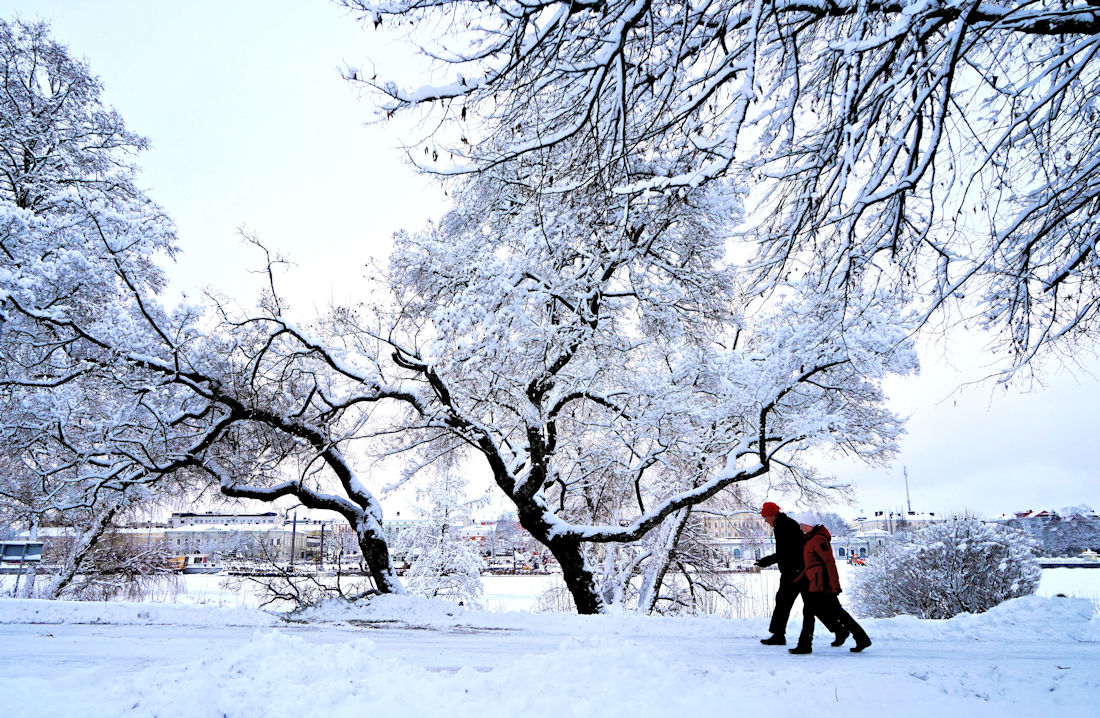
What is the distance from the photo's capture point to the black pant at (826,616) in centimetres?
575


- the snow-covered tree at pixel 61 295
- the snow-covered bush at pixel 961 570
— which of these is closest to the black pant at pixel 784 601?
the snow-covered tree at pixel 61 295

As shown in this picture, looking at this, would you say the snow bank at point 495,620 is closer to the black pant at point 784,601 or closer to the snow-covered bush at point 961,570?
the black pant at point 784,601

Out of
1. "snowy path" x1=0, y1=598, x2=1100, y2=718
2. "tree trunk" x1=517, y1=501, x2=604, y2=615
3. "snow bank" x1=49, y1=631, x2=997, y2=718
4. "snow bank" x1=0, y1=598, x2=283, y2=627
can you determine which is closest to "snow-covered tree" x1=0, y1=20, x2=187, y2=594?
"snow bank" x1=0, y1=598, x2=283, y2=627

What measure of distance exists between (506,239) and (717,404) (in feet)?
17.9

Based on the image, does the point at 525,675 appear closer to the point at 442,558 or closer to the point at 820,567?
the point at 820,567

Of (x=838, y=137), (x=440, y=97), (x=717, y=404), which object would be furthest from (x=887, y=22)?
Result: (x=717, y=404)

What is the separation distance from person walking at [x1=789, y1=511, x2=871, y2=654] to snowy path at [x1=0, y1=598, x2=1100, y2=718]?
0.63 feet

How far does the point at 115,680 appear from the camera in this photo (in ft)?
12.4

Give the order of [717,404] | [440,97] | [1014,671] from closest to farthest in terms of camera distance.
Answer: [440,97] → [1014,671] → [717,404]

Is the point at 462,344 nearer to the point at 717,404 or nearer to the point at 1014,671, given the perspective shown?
the point at 717,404

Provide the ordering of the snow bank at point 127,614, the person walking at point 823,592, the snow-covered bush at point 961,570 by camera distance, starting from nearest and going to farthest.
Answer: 1. the person walking at point 823,592
2. the snow bank at point 127,614
3. the snow-covered bush at point 961,570

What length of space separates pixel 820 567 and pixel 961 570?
42.2 feet

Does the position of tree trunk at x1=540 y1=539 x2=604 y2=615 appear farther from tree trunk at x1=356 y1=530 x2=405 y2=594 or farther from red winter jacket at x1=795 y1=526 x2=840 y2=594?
red winter jacket at x1=795 y1=526 x2=840 y2=594

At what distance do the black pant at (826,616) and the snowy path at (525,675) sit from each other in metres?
0.20
